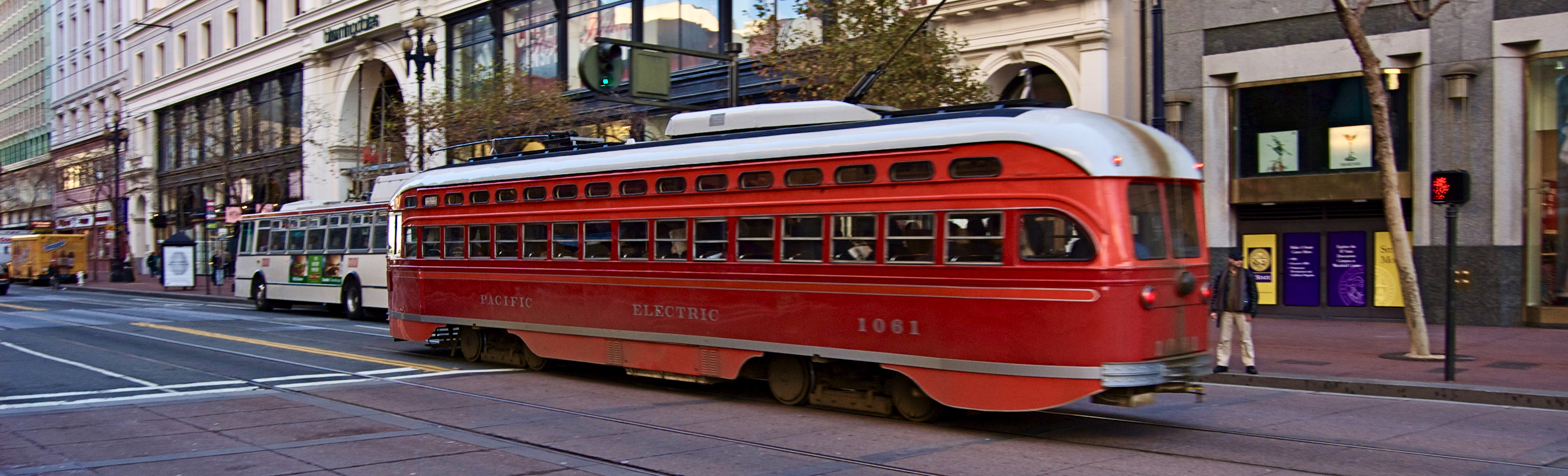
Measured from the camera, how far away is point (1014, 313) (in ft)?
30.8

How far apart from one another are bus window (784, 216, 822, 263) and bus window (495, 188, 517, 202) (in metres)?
4.78

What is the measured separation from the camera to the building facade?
776 inches

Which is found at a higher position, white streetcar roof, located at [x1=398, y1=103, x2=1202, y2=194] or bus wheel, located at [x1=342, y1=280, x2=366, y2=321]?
white streetcar roof, located at [x1=398, y1=103, x2=1202, y2=194]

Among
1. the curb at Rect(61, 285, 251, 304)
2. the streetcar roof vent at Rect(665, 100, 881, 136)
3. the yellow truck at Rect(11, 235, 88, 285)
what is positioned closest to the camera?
the streetcar roof vent at Rect(665, 100, 881, 136)

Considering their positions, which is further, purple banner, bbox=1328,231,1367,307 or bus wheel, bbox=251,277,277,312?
bus wheel, bbox=251,277,277,312

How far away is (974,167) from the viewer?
31.9ft

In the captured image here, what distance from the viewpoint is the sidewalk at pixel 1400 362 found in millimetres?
12641

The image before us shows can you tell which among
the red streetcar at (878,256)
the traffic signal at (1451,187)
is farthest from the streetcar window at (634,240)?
the traffic signal at (1451,187)

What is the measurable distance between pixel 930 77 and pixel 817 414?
1025 centimetres

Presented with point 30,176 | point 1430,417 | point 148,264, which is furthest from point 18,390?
point 30,176

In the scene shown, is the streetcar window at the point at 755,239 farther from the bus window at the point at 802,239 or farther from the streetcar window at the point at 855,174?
the streetcar window at the point at 855,174

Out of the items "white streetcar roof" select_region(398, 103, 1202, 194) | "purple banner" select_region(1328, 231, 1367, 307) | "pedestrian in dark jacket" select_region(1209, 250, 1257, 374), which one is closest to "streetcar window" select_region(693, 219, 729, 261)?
"white streetcar roof" select_region(398, 103, 1202, 194)

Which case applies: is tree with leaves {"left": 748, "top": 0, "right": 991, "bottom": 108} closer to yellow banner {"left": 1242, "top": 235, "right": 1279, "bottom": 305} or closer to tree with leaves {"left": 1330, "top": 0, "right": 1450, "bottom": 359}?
tree with leaves {"left": 1330, "top": 0, "right": 1450, "bottom": 359}

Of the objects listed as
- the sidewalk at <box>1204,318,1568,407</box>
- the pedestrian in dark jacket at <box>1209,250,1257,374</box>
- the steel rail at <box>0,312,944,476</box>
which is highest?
the pedestrian in dark jacket at <box>1209,250,1257,374</box>
